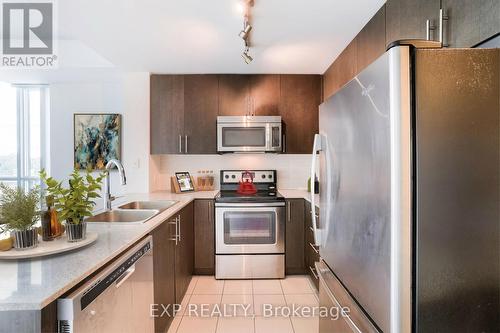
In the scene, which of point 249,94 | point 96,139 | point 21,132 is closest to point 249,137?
point 249,94

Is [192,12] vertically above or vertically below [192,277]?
above

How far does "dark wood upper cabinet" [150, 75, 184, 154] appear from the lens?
3.25 m

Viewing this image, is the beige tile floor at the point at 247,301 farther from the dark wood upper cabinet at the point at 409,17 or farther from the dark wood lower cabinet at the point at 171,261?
the dark wood upper cabinet at the point at 409,17

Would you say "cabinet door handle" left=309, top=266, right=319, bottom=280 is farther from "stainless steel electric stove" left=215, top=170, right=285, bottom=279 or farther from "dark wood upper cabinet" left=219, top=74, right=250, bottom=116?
"dark wood upper cabinet" left=219, top=74, right=250, bottom=116

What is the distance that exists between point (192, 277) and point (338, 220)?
219cm

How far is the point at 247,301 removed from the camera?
249cm

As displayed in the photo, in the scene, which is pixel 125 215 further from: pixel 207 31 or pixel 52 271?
pixel 207 31

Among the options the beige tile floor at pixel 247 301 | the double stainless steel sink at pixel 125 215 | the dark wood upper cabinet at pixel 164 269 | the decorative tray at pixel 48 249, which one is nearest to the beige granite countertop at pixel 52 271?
the decorative tray at pixel 48 249

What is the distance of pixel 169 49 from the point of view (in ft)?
8.39

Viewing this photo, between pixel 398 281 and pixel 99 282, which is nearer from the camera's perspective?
pixel 398 281

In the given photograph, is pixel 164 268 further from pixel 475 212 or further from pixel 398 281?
pixel 475 212

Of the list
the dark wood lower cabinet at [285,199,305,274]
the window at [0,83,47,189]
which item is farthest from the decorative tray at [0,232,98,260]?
the window at [0,83,47,189]

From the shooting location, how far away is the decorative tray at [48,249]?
1.04 metres

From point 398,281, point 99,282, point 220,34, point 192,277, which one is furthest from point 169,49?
point 398,281
